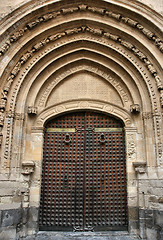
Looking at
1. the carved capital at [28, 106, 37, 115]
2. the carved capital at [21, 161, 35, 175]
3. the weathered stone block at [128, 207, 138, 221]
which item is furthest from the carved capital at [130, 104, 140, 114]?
the carved capital at [21, 161, 35, 175]

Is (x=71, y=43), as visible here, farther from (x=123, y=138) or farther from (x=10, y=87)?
(x=123, y=138)

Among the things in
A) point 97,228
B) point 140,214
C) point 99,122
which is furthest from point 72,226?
point 99,122

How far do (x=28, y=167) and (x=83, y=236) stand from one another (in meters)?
2.32

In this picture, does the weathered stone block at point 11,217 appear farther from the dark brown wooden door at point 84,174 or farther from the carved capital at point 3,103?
the carved capital at point 3,103

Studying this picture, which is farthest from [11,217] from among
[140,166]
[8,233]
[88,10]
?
[88,10]

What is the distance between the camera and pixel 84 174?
6.30m

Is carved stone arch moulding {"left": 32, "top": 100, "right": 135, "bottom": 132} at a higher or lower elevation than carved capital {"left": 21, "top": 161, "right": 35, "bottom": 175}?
higher

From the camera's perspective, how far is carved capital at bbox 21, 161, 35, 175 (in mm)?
5830

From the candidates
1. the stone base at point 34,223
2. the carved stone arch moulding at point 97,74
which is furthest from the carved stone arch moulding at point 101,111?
the stone base at point 34,223

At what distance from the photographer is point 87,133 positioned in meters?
6.66

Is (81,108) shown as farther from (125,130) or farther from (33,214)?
(33,214)

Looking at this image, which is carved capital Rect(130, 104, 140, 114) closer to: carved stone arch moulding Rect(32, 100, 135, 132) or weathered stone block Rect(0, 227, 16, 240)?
carved stone arch moulding Rect(32, 100, 135, 132)

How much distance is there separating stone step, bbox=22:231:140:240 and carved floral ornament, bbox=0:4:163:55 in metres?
5.05

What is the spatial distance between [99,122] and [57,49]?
2.63m
